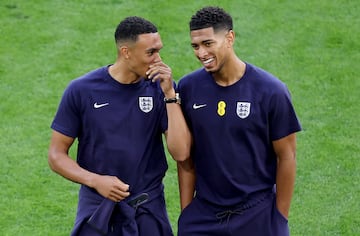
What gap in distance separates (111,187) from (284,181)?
105 centimetres

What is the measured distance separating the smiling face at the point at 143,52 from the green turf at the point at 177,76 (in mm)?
2743

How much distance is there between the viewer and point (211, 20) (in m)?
5.84

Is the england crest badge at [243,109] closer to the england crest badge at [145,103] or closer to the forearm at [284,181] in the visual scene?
the forearm at [284,181]

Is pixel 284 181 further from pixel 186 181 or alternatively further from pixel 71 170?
pixel 71 170

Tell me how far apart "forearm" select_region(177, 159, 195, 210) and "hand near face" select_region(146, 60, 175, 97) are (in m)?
0.56

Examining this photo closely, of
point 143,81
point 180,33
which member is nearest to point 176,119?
point 143,81

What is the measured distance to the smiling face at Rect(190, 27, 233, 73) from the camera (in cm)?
581

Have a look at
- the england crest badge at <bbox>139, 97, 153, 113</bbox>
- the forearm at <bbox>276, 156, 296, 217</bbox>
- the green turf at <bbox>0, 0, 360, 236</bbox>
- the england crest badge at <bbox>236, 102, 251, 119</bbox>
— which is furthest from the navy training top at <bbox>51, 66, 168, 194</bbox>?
the green turf at <bbox>0, 0, 360, 236</bbox>

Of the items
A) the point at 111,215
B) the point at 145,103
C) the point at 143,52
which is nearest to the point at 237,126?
the point at 145,103

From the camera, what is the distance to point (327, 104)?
10.4 m

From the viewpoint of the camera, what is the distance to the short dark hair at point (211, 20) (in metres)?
5.83

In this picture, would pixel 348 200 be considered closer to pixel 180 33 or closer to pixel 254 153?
pixel 254 153

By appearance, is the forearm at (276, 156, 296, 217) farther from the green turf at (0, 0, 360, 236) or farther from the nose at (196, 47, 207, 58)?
the green turf at (0, 0, 360, 236)

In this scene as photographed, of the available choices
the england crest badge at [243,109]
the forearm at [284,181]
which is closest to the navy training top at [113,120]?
the england crest badge at [243,109]
